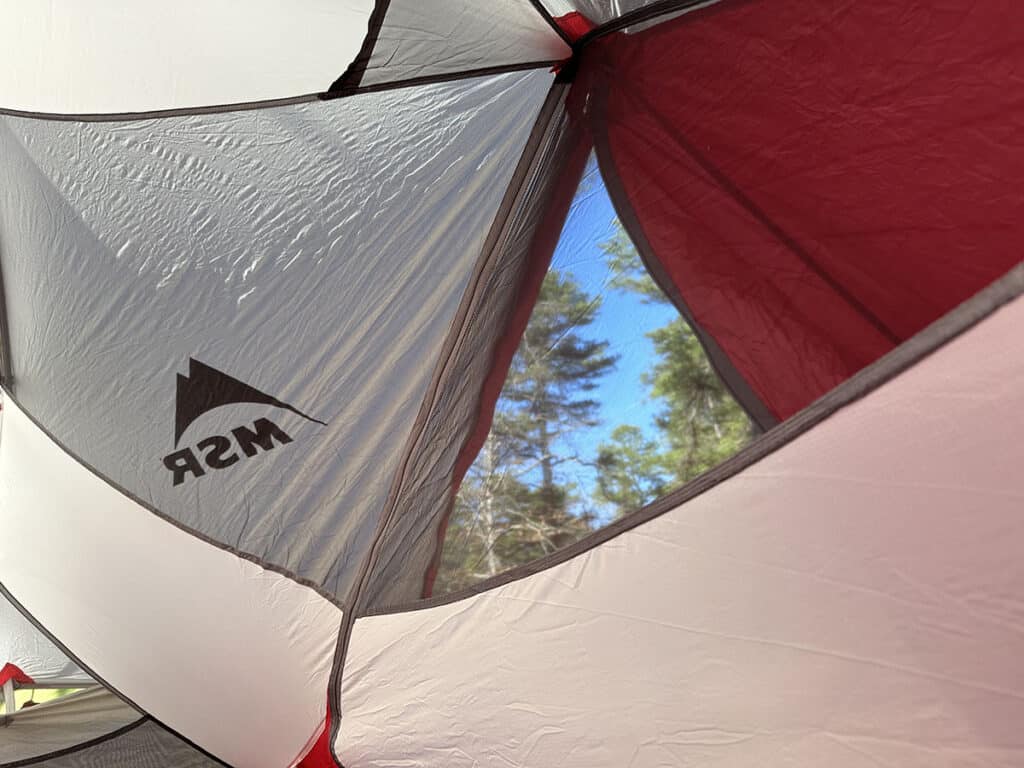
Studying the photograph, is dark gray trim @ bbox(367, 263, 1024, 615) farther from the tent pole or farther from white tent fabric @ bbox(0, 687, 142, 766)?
the tent pole

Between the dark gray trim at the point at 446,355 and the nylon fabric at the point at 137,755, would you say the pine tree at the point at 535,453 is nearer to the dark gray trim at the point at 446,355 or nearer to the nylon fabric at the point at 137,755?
the dark gray trim at the point at 446,355

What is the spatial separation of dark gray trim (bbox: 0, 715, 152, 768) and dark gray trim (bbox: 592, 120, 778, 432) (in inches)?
61.2

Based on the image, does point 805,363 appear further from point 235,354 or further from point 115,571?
point 115,571

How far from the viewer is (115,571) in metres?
1.82

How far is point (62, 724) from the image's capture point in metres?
2.34

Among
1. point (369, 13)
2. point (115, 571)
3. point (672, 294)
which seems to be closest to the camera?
point (672, 294)

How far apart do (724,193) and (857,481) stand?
1.43 feet

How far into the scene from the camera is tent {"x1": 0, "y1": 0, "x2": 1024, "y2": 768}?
947mm

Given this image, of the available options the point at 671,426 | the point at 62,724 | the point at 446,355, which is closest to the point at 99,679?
the point at 62,724

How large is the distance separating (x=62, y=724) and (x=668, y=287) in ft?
6.32

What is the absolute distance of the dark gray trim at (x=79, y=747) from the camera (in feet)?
6.89

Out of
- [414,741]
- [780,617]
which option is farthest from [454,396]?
[780,617]

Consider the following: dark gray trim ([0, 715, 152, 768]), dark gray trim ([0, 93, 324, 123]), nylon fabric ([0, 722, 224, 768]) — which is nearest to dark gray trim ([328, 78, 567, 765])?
dark gray trim ([0, 93, 324, 123])

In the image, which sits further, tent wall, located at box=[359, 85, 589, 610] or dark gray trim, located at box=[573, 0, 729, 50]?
tent wall, located at box=[359, 85, 589, 610]
